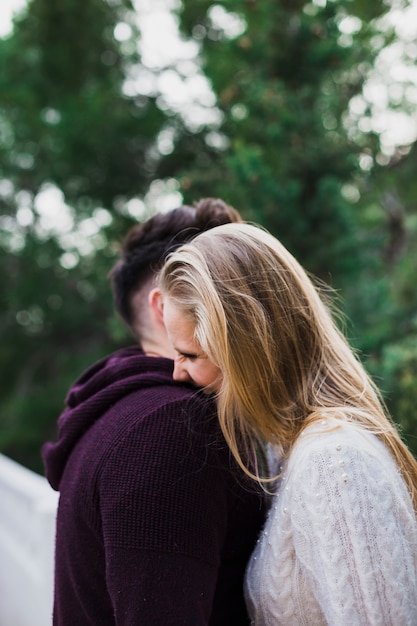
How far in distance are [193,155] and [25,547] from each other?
5.70 meters

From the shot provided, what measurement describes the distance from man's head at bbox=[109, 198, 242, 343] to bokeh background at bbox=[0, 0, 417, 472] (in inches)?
63.7

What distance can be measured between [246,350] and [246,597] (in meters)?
0.60

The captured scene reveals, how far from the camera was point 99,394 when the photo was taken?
1533mm

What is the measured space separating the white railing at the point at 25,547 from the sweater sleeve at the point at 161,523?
1.66 m

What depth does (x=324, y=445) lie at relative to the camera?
127 centimetres

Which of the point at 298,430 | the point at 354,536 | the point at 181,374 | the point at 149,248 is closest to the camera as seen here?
the point at 354,536

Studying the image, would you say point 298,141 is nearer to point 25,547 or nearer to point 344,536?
point 25,547

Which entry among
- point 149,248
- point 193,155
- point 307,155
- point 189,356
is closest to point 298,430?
point 189,356

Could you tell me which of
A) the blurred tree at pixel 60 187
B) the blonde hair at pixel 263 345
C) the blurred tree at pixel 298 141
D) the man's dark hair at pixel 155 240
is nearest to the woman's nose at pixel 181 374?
the blonde hair at pixel 263 345

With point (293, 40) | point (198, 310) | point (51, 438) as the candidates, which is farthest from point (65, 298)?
point (198, 310)

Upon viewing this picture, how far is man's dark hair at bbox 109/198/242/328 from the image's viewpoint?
1884mm

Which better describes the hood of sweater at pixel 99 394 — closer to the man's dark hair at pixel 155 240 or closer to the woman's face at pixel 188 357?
the woman's face at pixel 188 357

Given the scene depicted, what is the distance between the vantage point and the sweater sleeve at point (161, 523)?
1.21 m

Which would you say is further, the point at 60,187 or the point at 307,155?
the point at 60,187
